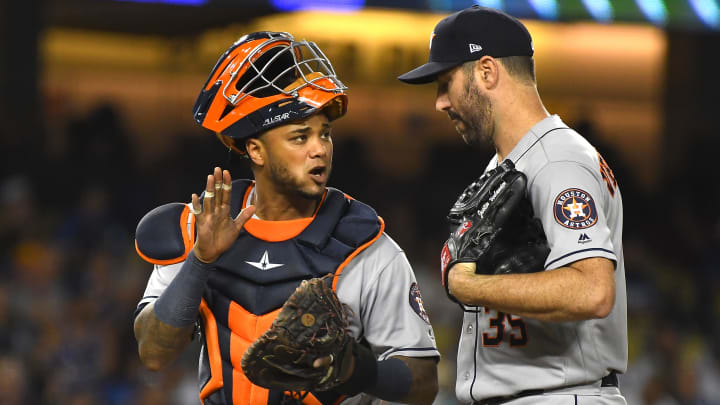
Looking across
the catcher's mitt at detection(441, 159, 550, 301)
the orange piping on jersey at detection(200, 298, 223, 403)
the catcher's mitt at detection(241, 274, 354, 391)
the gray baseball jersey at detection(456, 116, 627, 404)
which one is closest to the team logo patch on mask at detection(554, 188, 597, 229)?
the gray baseball jersey at detection(456, 116, 627, 404)

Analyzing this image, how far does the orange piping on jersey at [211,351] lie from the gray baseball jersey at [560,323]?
670mm

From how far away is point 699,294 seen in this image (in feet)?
27.5

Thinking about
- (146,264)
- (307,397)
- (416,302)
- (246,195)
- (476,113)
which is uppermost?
(476,113)

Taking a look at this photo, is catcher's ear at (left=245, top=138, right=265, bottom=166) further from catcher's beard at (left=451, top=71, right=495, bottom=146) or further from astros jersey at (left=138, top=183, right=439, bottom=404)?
catcher's beard at (left=451, top=71, right=495, bottom=146)

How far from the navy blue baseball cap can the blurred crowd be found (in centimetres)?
379

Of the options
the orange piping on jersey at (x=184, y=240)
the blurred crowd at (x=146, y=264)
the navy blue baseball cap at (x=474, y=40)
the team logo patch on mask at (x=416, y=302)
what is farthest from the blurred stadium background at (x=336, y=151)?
the navy blue baseball cap at (x=474, y=40)

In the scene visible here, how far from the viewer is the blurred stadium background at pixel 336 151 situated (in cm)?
660

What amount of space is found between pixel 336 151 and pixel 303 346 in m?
6.54

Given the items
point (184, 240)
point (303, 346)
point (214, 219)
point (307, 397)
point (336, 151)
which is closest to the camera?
point (303, 346)

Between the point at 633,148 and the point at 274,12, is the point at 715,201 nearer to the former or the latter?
the point at 633,148

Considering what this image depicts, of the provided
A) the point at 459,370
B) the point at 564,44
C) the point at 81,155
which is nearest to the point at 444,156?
the point at 564,44

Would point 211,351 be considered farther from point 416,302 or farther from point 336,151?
point 336,151

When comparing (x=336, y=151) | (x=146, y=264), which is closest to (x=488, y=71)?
(x=146, y=264)

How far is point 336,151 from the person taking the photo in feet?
28.6
